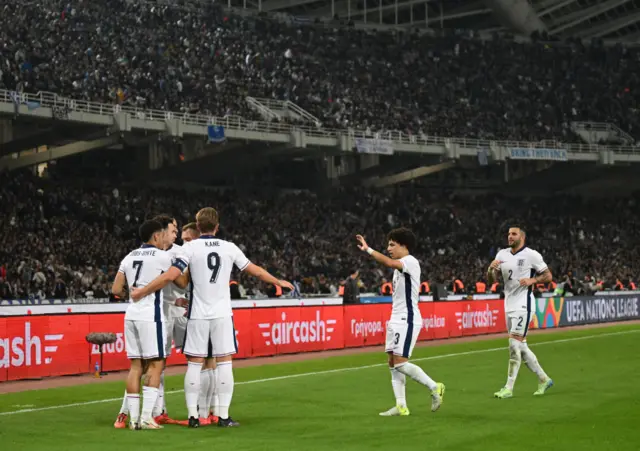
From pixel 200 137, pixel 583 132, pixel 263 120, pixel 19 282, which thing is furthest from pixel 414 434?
pixel 583 132

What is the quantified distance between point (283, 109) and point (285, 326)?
27319 millimetres

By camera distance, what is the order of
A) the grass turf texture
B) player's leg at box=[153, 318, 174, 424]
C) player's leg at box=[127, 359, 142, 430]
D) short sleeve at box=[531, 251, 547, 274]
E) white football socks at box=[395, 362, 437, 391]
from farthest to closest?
short sleeve at box=[531, 251, 547, 274], white football socks at box=[395, 362, 437, 391], player's leg at box=[153, 318, 174, 424], player's leg at box=[127, 359, 142, 430], the grass turf texture

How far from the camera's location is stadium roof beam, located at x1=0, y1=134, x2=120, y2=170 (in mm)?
42188

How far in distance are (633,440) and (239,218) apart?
3707 cm

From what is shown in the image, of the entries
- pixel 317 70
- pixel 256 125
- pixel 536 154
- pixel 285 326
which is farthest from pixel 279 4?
pixel 285 326

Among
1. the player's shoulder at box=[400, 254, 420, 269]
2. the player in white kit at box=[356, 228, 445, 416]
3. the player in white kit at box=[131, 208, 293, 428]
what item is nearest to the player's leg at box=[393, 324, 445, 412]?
the player in white kit at box=[356, 228, 445, 416]

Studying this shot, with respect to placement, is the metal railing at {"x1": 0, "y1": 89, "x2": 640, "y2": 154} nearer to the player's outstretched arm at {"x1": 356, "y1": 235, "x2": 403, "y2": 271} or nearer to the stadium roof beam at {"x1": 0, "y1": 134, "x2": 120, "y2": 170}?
the stadium roof beam at {"x1": 0, "y1": 134, "x2": 120, "y2": 170}

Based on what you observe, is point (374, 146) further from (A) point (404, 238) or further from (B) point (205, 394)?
(B) point (205, 394)

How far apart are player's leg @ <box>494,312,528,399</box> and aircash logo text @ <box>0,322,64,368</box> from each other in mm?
8557

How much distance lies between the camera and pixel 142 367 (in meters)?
10.5

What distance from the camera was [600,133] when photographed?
204 ft

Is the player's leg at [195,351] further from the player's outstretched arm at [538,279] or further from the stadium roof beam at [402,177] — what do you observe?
the stadium roof beam at [402,177]

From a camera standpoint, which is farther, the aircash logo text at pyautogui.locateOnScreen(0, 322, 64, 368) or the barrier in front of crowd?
the barrier in front of crowd

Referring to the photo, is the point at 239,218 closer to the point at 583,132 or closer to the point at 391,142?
the point at 391,142
